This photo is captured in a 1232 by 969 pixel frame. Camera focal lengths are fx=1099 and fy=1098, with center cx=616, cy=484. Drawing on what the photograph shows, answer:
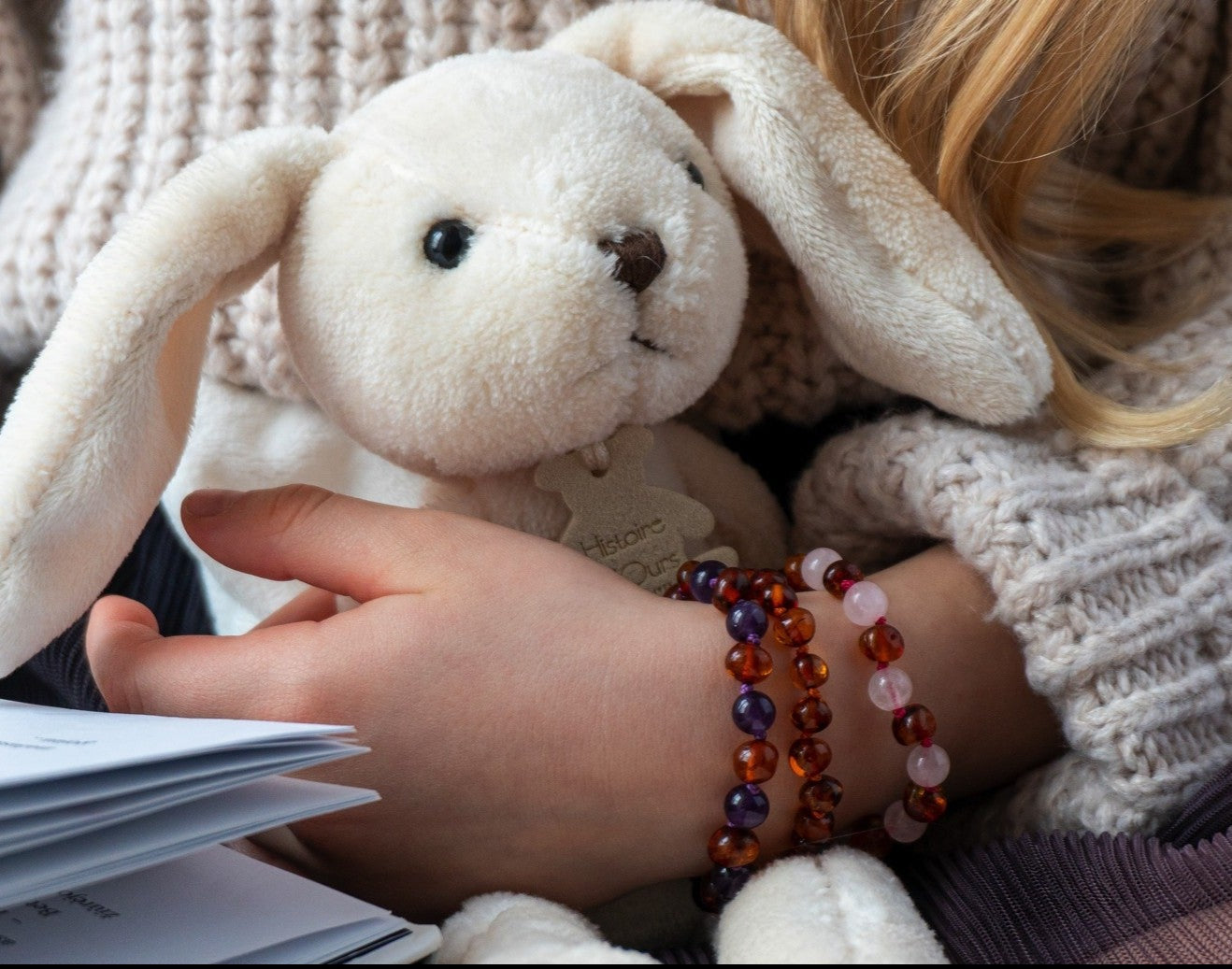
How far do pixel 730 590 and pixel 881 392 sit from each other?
20 cm

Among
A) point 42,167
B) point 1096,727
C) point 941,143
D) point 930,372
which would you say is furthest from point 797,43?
point 42,167

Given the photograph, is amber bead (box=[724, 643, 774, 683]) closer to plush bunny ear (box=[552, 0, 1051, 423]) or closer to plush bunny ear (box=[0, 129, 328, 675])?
plush bunny ear (box=[552, 0, 1051, 423])

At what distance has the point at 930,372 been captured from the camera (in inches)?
21.3

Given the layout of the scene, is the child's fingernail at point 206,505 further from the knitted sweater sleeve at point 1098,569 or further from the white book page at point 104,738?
the knitted sweater sleeve at point 1098,569

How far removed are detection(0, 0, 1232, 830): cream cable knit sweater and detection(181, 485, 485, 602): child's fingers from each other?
115 mm

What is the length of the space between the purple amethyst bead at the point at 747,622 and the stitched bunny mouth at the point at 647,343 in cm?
12

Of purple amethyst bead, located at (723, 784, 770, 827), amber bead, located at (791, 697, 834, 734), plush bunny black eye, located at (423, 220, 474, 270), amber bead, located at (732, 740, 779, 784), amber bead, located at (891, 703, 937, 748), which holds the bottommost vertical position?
purple amethyst bead, located at (723, 784, 770, 827)

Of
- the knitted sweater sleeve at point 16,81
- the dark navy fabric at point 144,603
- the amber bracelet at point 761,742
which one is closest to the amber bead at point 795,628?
the amber bracelet at point 761,742

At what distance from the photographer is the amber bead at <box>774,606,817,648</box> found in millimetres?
494

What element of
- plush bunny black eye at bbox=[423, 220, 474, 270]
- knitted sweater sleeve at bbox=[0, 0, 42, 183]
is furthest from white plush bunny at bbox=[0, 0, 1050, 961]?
knitted sweater sleeve at bbox=[0, 0, 42, 183]

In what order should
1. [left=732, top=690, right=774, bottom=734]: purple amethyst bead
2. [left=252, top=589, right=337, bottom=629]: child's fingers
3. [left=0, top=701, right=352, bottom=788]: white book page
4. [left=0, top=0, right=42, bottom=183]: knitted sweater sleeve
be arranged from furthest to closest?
[left=0, top=0, right=42, bottom=183]: knitted sweater sleeve, [left=252, top=589, right=337, bottom=629]: child's fingers, [left=732, top=690, right=774, bottom=734]: purple amethyst bead, [left=0, top=701, right=352, bottom=788]: white book page

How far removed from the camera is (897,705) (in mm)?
507

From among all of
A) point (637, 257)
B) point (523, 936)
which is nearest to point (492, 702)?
point (523, 936)

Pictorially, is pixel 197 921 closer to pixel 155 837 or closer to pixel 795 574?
pixel 155 837
